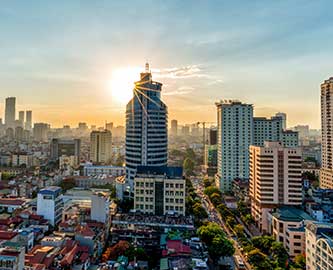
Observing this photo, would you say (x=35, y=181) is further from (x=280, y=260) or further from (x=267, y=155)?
(x=280, y=260)

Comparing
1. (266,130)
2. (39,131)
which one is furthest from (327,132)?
(39,131)

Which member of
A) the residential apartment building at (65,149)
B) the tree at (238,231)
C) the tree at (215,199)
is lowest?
the tree at (238,231)

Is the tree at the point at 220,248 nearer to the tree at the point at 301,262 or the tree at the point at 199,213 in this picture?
the tree at the point at 301,262

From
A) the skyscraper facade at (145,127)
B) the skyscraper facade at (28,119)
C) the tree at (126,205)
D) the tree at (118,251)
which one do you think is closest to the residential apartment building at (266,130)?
the skyscraper facade at (145,127)

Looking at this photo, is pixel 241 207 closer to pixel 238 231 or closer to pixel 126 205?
pixel 238 231

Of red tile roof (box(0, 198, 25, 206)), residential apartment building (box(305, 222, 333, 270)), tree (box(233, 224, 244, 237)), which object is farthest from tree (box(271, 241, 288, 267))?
red tile roof (box(0, 198, 25, 206))

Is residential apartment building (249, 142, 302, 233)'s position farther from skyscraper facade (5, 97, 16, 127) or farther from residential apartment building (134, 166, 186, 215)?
skyscraper facade (5, 97, 16, 127)

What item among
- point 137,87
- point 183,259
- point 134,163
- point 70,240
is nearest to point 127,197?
point 134,163
